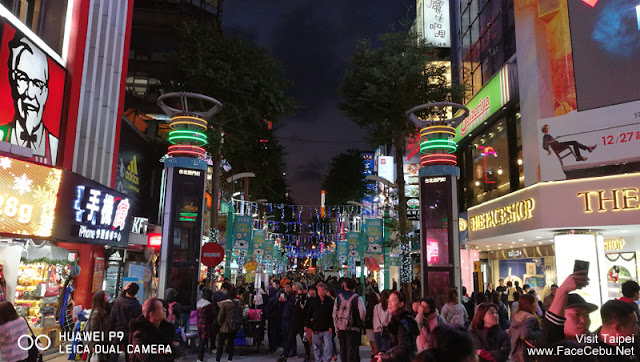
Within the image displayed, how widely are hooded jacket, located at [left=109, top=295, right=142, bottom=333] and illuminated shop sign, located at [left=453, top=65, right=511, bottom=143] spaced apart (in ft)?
58.1

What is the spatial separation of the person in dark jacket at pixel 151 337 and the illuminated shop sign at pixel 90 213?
21.1ft

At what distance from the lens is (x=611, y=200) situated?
13906 millimetres

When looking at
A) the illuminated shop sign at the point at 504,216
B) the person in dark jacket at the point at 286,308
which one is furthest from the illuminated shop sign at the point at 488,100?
the person in dark jacket at the point at 286,308

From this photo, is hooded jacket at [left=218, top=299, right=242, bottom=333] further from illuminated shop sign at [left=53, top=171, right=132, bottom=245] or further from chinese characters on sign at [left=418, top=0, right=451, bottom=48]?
chinese characters on sign at [left=418, top=0, right=451, bottom=48]

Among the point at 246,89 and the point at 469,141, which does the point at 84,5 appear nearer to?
the point at 246,89

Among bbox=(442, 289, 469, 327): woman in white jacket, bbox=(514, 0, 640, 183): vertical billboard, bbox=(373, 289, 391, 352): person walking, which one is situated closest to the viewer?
bbox=(373, 289, 391, 352): person walking

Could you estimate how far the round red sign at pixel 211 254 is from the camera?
1430cm

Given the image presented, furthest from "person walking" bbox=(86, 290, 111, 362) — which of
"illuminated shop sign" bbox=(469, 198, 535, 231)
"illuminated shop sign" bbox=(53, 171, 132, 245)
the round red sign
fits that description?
"illuminated shop sign" bbox=(469, 198, 535, 231)

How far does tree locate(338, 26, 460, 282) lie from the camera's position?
827 inches

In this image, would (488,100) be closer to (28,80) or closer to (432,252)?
(432,252)

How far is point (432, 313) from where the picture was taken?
6.57 metres

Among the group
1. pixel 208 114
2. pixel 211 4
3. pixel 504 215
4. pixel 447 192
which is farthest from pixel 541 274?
pixel 211 4

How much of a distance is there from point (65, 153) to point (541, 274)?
19935mm

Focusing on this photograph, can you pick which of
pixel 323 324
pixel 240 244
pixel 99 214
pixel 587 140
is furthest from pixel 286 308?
pixel 587 140
